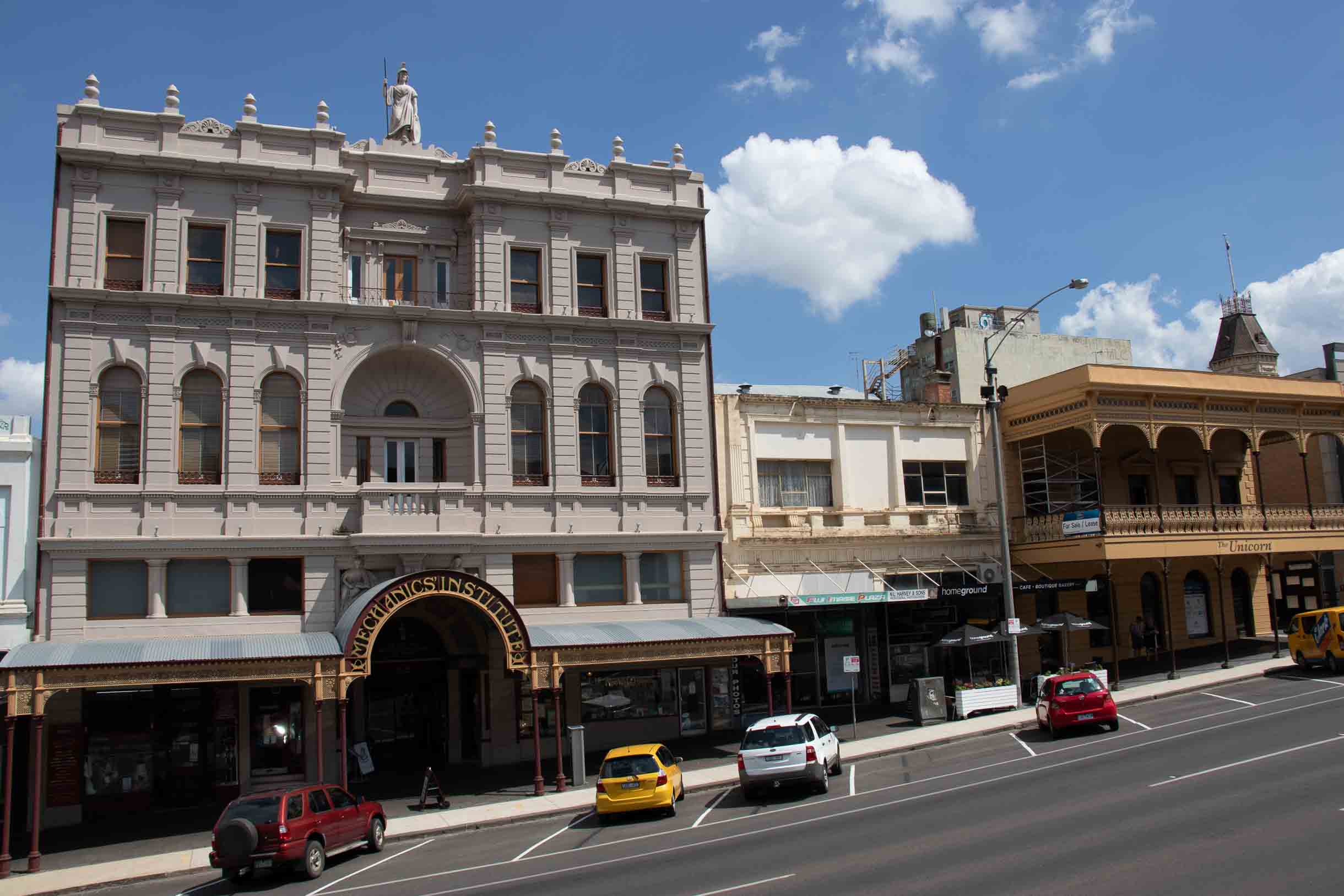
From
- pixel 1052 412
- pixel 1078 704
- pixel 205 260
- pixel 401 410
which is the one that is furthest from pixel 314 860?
pixel 1052 412

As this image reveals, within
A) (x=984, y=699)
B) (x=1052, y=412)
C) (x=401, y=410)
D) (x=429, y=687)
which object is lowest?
(x=984, y=699)

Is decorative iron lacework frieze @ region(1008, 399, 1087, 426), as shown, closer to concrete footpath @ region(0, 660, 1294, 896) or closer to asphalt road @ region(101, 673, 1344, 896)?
concrete footpath @ region(0, 660, 1294, 896)

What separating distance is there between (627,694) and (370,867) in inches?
479

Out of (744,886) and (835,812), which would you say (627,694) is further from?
(744,886)

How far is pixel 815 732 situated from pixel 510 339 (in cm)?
1429

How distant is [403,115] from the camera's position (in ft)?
106

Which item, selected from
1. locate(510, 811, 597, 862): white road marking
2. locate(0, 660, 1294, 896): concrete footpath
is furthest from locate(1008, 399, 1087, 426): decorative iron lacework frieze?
locate(510, 811, 597, 862): white road marking

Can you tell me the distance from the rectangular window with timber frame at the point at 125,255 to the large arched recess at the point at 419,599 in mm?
10174

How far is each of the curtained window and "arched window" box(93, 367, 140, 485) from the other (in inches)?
701

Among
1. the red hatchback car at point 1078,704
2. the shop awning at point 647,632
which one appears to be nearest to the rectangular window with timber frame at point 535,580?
the shop awning at point 647,632

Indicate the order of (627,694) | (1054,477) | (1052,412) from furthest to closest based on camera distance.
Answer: (1054,477), (1052,412), (627,694)

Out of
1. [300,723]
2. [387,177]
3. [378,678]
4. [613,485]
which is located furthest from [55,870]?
[387,177]

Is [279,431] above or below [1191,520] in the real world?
above

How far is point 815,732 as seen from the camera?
915 inches
